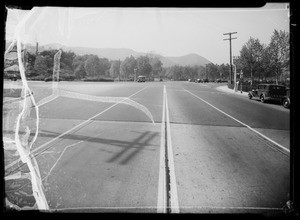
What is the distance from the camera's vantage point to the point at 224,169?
4.97 meters

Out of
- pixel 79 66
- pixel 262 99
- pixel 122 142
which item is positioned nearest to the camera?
pixel 79 66

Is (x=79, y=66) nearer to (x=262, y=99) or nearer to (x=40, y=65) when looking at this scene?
(x=40, y=65)

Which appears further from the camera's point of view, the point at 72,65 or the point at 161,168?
the point at 161,168

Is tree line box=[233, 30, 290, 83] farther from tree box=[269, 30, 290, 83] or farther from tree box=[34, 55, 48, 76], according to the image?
tree box=[34, 55, 48, 76]

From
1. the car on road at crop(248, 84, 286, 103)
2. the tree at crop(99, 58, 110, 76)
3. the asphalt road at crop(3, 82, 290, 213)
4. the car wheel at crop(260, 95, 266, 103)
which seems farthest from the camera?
the car wheel at crop(260, 95, 266, 103)

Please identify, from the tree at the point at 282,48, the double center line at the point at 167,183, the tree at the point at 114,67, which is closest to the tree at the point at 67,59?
the tree at the point at 114,67

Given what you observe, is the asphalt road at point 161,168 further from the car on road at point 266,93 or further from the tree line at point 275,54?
the car on road at point 266,93

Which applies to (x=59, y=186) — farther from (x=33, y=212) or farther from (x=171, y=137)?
(x=171, y=137)

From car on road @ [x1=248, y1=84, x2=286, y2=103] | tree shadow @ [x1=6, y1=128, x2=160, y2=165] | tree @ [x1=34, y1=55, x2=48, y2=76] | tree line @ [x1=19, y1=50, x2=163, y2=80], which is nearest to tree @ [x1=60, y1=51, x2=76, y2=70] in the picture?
tree line @ [x1=19, y1=50, x2=163, y2=80]

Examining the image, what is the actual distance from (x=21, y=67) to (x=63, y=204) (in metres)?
2.14

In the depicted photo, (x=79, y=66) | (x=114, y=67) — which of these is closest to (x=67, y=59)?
(x=79, y=66)

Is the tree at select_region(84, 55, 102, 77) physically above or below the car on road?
above

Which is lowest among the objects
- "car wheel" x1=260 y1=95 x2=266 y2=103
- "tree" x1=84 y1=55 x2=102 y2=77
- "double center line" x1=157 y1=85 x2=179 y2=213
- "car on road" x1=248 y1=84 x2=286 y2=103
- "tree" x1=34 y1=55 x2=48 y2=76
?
"double center line" x1=157 y1=85 x2=179 y2=213

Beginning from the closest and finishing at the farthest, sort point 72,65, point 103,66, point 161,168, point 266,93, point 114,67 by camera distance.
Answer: point 72,65, point 161,168, point 103,66, point 114,67, point 266,93
